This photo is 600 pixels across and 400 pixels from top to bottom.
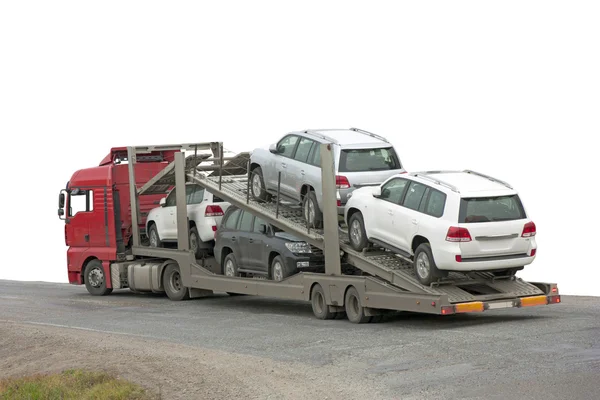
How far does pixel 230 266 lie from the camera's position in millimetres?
24125

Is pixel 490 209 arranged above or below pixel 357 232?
above

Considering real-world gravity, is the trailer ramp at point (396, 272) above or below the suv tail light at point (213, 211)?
below

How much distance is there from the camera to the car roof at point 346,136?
21.1m

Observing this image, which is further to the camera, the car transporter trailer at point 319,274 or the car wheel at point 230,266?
the car wheel at point 230,266

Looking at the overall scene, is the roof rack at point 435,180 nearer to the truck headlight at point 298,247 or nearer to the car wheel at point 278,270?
the truck headlight at point 298,247

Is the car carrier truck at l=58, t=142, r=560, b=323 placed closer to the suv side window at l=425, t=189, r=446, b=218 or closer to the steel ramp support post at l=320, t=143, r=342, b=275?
the steel ramp support post at l=320, t=143, r=342, b=275

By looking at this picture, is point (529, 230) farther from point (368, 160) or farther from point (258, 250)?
point (258, 250)

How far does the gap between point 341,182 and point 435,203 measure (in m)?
2.71

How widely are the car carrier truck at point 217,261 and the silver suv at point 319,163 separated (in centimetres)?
42

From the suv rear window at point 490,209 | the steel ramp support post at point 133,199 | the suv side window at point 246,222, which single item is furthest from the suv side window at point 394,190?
the steel ramp support post at point 133,199

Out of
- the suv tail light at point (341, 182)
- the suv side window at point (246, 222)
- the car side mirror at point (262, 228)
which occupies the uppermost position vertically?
the suv tail light at point (341, 182)

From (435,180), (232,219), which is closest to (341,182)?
(435,180)

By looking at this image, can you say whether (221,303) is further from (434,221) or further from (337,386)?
(337,386)

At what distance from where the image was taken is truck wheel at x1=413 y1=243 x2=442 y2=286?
18484 mm
